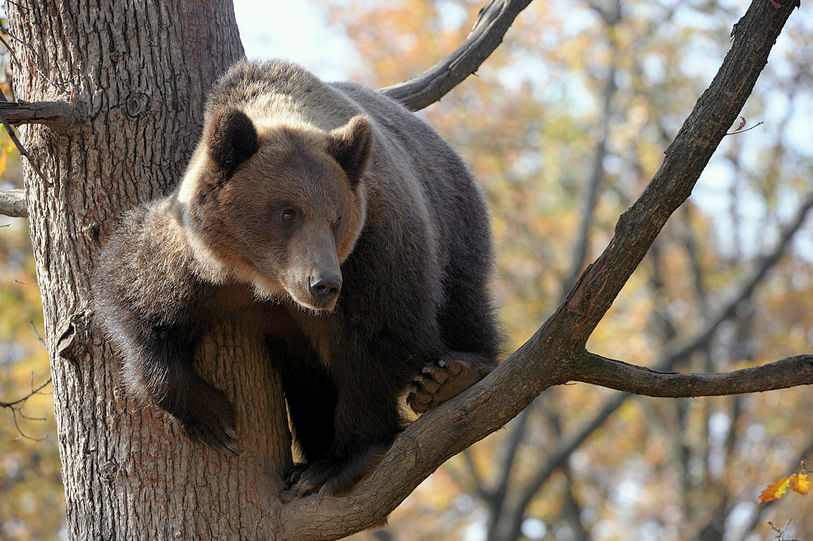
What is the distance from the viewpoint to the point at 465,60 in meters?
5.56

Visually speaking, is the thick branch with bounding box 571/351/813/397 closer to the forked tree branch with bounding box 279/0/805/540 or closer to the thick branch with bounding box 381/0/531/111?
the forked tree branch with bounding box 279/0/805/540

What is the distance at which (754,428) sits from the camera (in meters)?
16.0

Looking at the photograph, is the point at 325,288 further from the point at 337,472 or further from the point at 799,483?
the point at 799,483

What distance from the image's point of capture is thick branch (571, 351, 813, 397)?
316 cm

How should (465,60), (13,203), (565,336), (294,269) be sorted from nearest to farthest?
(565,336)
(294,269)
(13,203)
(465,60)

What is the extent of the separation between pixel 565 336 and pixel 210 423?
5.46 ft

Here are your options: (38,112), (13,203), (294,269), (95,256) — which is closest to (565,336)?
(294,269)

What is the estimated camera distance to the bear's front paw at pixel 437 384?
158 inches

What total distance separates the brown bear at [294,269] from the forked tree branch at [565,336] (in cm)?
22

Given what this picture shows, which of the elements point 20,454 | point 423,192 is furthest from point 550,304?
point 423,192

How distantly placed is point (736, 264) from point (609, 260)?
1551 cm

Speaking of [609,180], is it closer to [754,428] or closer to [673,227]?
[673,227]

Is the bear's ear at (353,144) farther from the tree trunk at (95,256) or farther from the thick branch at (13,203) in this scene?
the thick branch at (13,203)

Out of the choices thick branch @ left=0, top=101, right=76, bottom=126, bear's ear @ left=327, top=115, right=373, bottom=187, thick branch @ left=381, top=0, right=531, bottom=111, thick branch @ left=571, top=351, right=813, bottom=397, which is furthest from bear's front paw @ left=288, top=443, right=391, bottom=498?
thick branch @ left=381, top=0, right=531, bottom=111
